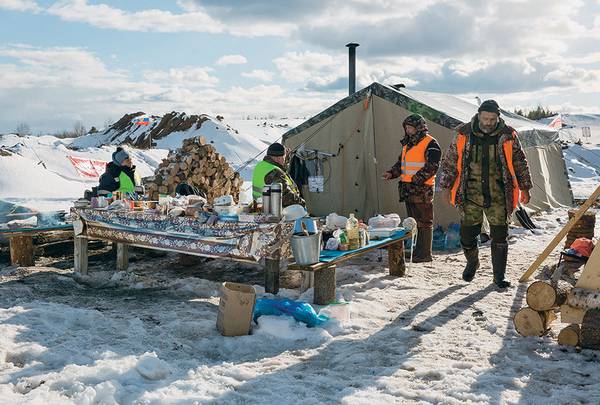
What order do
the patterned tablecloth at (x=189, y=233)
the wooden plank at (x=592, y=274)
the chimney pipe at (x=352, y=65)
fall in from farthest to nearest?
the chimney pipe at (x=352, y=65) → the patterned tablecloth at (x=189, y=233) → the wooden plank at (x=592, y=274)

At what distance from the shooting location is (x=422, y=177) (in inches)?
283

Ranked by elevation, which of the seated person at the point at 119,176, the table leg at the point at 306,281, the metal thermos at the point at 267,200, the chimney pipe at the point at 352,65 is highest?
the chimney pipe at the point at 352,65

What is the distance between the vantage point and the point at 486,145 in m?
6.00

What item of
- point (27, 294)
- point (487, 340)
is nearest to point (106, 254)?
point (27, 294)

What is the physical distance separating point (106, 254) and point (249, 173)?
12.6 m

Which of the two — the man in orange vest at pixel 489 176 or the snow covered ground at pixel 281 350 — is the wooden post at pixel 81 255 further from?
the man in orange vest at pixel 489 176

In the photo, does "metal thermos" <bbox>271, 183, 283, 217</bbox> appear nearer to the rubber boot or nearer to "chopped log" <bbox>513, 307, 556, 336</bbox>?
"chopped log" <bbox>513, 307, 556, 336</bbox>

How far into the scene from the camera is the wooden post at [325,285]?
206 inches

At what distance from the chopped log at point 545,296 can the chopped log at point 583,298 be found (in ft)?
0.42

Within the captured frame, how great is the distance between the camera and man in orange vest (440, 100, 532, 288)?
5.93 metres

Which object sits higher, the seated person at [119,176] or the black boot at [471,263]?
the seated person at [119,176]

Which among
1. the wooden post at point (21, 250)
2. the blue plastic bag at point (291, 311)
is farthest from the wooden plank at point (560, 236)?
the wooden post at point (21, 250)

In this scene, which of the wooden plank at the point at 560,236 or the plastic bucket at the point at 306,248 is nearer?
the plastic bucket at the point at 306,248

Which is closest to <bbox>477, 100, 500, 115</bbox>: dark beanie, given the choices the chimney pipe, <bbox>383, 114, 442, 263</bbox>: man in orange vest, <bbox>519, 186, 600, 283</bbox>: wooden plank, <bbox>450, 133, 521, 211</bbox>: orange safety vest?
<bbox>450, 133, 521, 211</bbox>: orange safety vest
